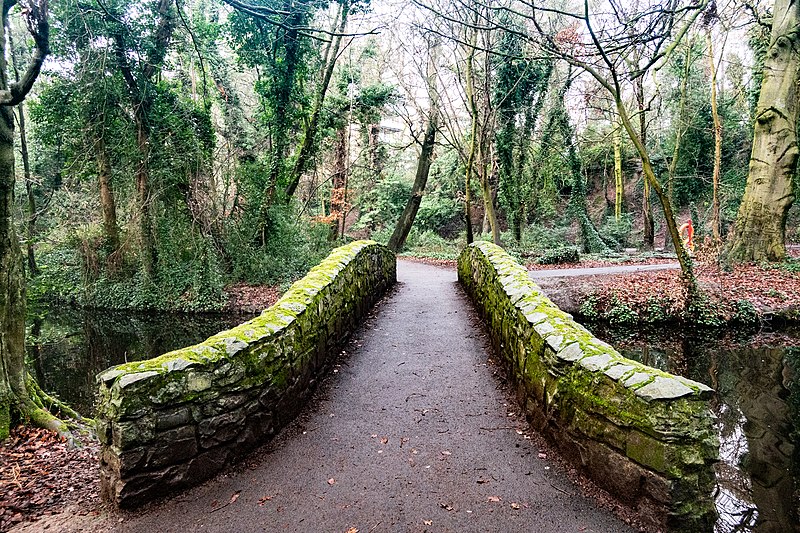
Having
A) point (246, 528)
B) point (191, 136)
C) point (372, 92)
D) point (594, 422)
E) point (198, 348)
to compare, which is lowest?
point (246, 528)

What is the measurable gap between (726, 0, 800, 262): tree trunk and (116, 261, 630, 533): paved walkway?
978 cm

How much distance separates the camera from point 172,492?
3172 millimetres

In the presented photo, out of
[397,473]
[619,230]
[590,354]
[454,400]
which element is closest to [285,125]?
[454,400]

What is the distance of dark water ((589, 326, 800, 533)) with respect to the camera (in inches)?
140

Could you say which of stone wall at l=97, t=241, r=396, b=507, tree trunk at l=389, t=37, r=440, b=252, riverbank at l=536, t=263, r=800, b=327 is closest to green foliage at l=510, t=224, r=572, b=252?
tree trunk at l=389, t=37, r=440, b=252

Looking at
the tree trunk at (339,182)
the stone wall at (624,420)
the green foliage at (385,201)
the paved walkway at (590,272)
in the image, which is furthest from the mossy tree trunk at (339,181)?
the stone wall at (624,420)

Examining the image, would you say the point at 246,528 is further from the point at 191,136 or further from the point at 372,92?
the point at 372,92

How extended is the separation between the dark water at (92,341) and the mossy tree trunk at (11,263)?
2.58 m

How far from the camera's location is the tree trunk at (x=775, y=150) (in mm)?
10797

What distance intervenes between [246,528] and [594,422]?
2.41m

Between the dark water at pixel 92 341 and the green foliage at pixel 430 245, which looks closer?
the dark water at pixel 92 341

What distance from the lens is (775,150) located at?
1097 cm

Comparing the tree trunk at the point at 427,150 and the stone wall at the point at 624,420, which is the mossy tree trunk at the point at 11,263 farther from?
the tree trunk at the point at 427,150

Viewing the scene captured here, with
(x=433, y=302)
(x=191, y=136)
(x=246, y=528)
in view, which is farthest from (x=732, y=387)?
(x=191, y=136)
